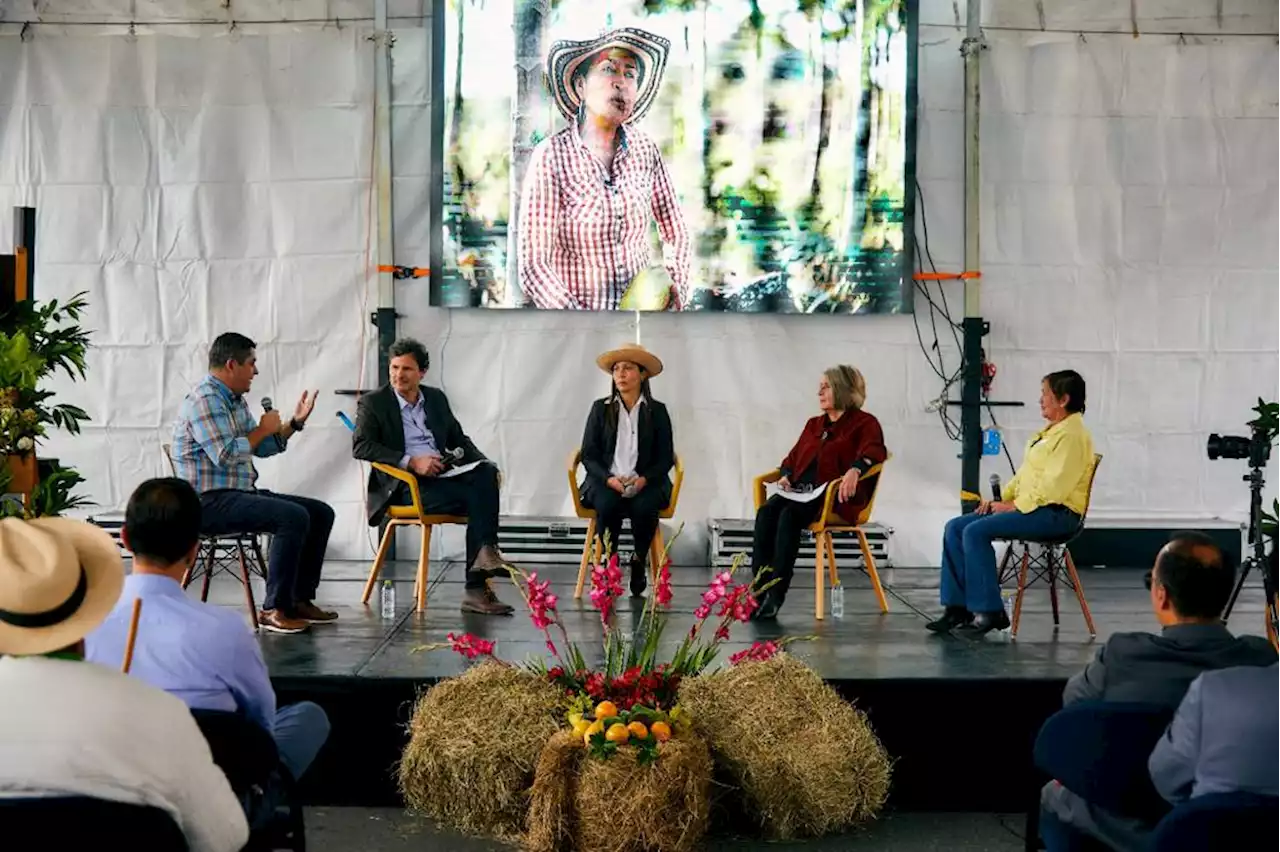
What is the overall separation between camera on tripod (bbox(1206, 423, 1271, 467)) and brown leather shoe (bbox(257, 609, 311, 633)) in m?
3.39

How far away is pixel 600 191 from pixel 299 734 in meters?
4.57

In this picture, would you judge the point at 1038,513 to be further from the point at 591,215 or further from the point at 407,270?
the point at 407,270

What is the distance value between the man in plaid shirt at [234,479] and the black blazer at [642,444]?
1391 millimetres

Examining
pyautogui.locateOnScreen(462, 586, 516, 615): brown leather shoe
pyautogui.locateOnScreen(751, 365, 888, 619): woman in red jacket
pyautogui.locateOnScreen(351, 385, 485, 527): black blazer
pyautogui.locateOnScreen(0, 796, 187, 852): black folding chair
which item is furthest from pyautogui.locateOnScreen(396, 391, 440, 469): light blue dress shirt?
pyautogui.locateOnScreen(0, 796, 187, 852): black folding chair

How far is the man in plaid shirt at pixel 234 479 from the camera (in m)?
4.81

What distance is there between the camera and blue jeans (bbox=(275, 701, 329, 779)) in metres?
2.64

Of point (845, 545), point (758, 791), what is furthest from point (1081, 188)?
point (758, 791)

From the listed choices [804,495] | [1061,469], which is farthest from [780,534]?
[1061,469]

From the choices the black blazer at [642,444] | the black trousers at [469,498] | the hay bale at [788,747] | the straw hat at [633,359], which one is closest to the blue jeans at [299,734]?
the hay bale at [788,747]

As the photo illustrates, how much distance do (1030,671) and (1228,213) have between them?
3.88m

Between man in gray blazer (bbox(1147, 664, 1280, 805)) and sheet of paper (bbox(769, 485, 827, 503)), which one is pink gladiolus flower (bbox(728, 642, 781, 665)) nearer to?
man in gray blazer (bbox(1147, 664, 1280, 805))

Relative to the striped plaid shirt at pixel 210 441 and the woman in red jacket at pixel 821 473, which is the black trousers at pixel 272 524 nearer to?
the striped plaid shirt at pixel 210 441

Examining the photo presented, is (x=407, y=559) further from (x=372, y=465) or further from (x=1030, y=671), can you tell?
(x=1030, y=671)

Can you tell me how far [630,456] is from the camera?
19.5 ft
